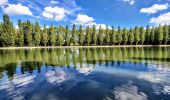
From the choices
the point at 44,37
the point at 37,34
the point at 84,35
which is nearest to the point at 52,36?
the point at 44,37

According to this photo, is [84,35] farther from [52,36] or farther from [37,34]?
[37,34]

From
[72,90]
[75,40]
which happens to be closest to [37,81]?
[72,90]

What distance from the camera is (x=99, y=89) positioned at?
1784 cm

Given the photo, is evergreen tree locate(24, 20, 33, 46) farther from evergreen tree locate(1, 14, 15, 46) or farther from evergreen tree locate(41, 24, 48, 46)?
evergreen tree locate(1, 14, 15, 46)

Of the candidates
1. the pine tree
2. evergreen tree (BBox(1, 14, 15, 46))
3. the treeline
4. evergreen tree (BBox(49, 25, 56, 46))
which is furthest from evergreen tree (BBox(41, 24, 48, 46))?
evergreen tree (BBox(1, 14, 15, 46))

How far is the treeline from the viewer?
398 ft

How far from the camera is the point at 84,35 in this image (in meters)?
143

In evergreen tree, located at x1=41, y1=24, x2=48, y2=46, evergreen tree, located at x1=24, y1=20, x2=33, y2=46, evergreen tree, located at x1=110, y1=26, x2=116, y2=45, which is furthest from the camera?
evergreen tree, located at x1=110, y1=26, x2=116, y2=45

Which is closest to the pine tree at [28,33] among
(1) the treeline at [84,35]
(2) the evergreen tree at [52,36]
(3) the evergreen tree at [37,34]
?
(1) the treeline at [84,35]

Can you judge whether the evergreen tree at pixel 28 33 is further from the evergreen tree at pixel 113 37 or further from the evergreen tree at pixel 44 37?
the evergreen tree at pixel 113 37

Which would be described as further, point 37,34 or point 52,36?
point 52,36

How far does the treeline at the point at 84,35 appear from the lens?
398 ft

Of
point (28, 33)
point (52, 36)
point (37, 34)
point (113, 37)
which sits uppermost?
point (28, 33)

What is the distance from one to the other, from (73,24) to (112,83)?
12608 centimetres
